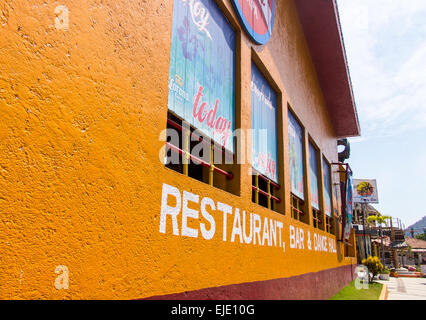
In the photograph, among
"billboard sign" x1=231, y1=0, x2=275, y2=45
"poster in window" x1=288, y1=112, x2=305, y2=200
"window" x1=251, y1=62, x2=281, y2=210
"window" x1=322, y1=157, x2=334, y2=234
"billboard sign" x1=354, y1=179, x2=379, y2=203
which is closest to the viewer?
"billboard sign" x1=231, y1=0, x2=275, y2=45

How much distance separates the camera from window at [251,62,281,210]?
18.1 ft

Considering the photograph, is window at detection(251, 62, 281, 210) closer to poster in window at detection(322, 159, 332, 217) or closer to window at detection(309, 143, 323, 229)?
window at detection(309, 143, 323, 229)

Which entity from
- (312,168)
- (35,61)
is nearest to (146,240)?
(35,61)

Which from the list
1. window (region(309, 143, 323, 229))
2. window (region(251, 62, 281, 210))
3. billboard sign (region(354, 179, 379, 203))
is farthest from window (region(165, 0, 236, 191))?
billboard sign (region(354, 179, 379, 203))

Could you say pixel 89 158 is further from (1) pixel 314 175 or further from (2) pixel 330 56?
(2) pixel 330 56

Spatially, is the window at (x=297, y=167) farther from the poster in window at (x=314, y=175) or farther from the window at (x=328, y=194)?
the window at (x=328, y=194)

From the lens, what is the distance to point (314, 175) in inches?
402

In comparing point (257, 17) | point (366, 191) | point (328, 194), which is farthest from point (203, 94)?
point (366, 191)

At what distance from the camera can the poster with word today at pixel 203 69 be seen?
3592mm

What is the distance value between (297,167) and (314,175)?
2.35 meters

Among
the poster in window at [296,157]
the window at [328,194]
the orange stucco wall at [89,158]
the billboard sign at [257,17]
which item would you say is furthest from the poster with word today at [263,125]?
the window at [328,194]

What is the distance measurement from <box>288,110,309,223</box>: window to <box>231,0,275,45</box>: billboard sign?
7.60 ft

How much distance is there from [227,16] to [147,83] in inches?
97.5
